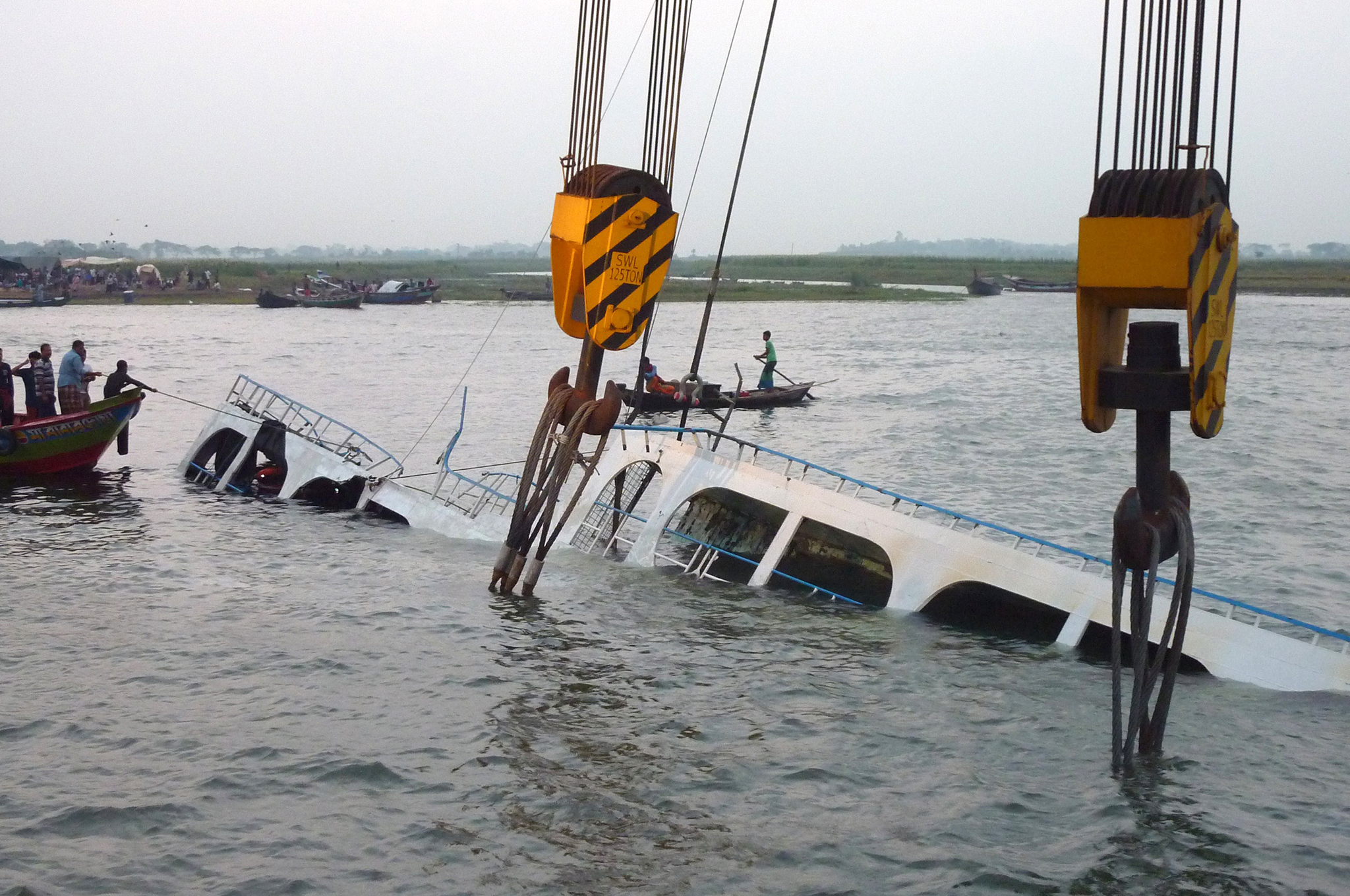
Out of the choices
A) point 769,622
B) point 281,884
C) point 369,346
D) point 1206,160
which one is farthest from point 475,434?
point 369,346

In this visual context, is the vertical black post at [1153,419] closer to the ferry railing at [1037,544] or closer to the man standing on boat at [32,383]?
the ferry railing at [1037,544]

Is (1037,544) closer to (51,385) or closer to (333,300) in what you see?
(51,385)

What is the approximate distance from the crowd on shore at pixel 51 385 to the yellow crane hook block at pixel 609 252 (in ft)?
42.3

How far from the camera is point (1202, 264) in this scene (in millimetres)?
6480

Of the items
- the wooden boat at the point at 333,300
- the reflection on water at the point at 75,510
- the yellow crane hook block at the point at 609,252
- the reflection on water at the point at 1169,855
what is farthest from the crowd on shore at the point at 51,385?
the wooden boat at the point at 333,300

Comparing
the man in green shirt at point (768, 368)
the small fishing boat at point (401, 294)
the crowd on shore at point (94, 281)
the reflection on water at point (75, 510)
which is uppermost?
the crowd on shore at point (94, 281)

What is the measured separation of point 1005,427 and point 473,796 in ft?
91.4

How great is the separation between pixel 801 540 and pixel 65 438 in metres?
13.8

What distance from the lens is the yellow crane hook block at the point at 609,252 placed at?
454 inches

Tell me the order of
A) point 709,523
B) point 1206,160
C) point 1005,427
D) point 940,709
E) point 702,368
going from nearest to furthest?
point 1206,160 → point 940,709 → point 709,523 → point 1005,427 → point 702,368

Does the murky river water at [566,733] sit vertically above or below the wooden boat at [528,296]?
below

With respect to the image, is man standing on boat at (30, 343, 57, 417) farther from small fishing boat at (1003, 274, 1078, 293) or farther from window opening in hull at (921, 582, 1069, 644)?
small fishing boat at (1003, 274, 1078, 293)

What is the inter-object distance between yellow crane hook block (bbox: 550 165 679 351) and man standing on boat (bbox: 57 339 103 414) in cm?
1423

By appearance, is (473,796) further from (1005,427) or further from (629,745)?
(1005,427)
